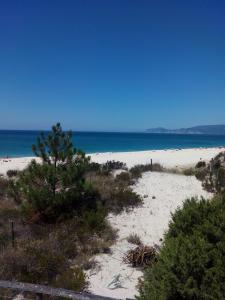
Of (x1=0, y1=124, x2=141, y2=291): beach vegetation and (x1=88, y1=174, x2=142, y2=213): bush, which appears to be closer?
(x1=0, y1=124, x2=141, y2=291): beach vegetation

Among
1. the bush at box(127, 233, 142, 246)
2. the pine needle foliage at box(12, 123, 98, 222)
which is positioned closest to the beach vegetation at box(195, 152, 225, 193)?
the bush at box(127, 233, 142, 246)

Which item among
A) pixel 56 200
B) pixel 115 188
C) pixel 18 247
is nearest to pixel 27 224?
pixel 56 200

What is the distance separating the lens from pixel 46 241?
7.46 m

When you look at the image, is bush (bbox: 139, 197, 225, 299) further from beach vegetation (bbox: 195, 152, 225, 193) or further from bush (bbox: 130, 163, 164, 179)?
bush (bbox: 130, 163, 164, 179)

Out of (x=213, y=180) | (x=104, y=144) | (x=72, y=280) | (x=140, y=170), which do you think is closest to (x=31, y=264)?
(x=72, y=280)

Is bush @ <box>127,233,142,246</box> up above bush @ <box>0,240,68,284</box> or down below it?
below

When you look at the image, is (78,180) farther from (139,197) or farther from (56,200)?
(139,197)

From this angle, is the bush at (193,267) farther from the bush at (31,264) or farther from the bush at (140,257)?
the bush at (31,264)

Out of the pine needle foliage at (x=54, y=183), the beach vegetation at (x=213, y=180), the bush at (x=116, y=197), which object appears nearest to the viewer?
the pine needle foliage at (x=54, y=183)

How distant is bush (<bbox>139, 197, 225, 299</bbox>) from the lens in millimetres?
3932

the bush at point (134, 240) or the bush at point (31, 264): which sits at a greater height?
the bush at point (31, 264)

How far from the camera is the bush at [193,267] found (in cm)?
393

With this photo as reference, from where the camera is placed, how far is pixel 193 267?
409cm

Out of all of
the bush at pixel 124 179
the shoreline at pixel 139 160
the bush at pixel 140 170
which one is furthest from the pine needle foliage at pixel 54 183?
the shoreline at pixel 139 160
